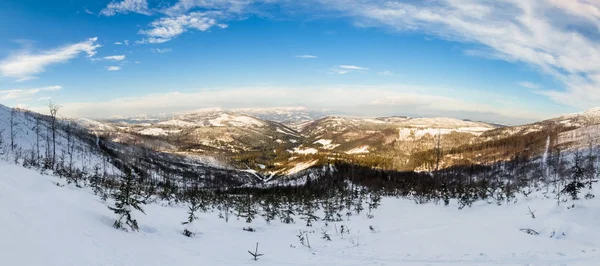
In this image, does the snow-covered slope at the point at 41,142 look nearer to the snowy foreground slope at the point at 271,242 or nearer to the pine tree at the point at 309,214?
the pine tree at the point at 309,214

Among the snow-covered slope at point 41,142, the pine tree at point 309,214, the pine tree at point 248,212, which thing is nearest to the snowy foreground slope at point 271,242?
the pine tree at point 248,212

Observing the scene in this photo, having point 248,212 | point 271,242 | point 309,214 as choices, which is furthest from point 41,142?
point 271,242

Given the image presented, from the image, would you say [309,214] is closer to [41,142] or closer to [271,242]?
[271,242]

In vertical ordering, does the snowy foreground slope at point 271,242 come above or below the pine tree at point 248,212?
above

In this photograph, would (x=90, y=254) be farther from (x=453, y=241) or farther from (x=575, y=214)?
(x=575, y=214)

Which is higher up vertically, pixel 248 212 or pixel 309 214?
pixel 248 212

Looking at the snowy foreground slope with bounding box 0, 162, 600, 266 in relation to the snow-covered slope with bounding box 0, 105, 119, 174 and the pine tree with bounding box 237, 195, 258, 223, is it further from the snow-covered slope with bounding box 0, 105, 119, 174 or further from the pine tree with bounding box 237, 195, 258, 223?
the snow-covered slope with bounding box 0, 105, 119, 174

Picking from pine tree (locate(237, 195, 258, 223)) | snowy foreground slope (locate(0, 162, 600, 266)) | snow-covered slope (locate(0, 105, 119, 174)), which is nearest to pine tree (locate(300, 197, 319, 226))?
pine tree (locate(237, 195, 258, 223))

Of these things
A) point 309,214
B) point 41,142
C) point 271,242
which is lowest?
point 309,214

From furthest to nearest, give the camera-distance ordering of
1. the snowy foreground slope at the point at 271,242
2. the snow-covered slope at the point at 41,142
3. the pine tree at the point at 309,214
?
1. the snow-covered slope at the point at 41,142
2. the pine tree at the point at 309,214
3. the snowy foreground slope at the point at 271,242
